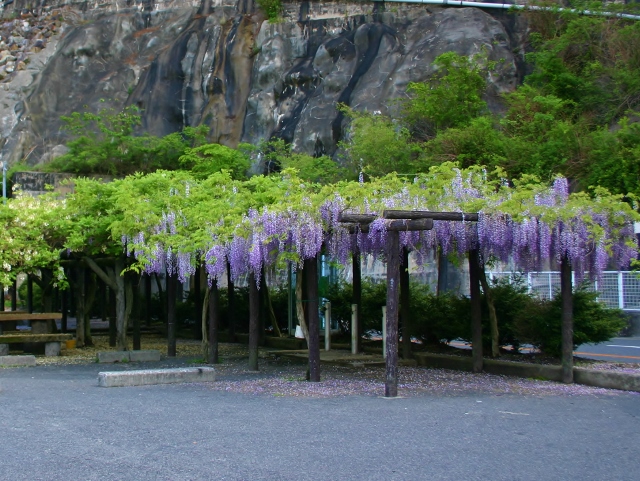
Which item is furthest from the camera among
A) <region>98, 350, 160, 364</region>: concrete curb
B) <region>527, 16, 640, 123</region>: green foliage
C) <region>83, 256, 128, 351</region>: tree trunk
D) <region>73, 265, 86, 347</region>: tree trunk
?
<region>527, 16, 640, 123</region>: green foliage

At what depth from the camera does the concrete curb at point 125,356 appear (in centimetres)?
1642

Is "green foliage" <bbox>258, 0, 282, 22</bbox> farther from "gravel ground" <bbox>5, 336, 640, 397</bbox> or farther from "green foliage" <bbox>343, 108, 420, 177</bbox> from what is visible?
"gravel ground" <bbox>5, 336, 640, 397</bbox>

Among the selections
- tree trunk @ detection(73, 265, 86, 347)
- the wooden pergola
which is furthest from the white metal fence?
the wooden pergola

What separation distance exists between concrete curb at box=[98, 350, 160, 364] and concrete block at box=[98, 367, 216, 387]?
4.40 meters

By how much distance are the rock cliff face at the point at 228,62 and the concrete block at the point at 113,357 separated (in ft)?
57.2

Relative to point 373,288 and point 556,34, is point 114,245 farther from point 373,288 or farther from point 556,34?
point 556,34

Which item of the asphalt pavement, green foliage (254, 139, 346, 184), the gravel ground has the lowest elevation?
the asphalt pavement

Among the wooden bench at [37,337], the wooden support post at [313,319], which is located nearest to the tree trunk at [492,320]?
the wooden support post at [313,319]

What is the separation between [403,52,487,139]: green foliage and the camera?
28297 mm

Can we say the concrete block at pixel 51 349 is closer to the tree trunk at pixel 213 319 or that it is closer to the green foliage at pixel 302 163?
the tree trunk at pixel 213 319

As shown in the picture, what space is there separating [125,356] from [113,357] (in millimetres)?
238

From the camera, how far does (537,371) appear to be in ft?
40.7

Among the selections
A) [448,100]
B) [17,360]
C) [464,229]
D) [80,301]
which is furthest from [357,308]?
[448,100]

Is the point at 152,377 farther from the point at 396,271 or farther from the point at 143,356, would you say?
the point at 143,356
